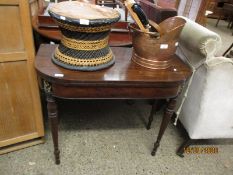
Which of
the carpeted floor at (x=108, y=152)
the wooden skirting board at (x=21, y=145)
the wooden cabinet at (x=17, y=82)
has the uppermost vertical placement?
the wooden cabinet at (x=17, y=82)

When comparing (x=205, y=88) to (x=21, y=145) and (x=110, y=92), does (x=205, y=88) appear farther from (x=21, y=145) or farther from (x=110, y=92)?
(x=21, y=145)

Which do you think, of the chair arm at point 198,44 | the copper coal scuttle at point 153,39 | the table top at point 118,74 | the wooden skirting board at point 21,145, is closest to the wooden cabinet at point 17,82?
the wooden skirting board at point 21,145

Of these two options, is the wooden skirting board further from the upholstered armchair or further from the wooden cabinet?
the upholstered armchair

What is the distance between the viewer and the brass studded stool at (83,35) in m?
0.83

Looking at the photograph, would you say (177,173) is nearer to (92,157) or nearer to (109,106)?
(92,157)

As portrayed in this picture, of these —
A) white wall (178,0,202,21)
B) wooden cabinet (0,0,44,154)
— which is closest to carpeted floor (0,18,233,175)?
wooden cabinet (0,0,44,154)

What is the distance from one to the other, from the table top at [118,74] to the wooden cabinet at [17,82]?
0.11 m

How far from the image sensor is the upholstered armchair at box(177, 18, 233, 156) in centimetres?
112

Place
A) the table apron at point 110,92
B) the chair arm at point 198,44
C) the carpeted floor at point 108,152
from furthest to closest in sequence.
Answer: the carpeted floor at point 108,152
the chair arm at point 198,44
the table apron at point 110,92

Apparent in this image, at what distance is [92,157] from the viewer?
134 centimetres

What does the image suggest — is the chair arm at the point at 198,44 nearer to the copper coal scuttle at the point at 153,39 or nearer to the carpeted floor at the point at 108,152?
the copper coal scuttle at the point at 153,39

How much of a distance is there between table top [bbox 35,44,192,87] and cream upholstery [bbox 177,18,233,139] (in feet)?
0.45

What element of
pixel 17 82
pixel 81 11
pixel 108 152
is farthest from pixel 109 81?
pixel 108 152

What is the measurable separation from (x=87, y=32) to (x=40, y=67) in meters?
0.28
